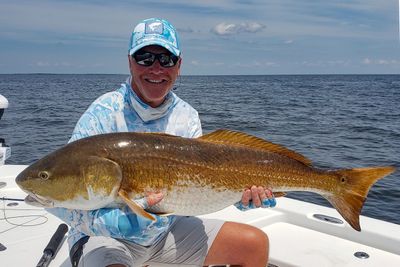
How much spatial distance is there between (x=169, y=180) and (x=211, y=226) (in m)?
1.04

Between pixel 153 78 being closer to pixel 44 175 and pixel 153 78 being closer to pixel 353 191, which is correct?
pixel 44 175

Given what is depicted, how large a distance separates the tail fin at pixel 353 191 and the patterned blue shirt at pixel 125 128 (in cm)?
121

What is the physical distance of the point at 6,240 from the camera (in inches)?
172

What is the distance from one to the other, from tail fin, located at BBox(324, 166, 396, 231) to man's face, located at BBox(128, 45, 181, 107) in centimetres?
135

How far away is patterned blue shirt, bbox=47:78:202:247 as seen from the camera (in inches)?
115

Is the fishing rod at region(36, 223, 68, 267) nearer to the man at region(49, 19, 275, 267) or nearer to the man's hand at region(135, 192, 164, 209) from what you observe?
the man at region(49, 19, 275, 267)

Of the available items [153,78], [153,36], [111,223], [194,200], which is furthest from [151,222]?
[153,36]

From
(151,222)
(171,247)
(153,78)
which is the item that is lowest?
(171,247)

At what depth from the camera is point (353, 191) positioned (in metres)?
3.05

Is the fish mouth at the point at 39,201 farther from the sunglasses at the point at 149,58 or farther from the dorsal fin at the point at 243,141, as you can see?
the sunglasses at the point at 149,58

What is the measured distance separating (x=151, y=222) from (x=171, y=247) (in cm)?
47

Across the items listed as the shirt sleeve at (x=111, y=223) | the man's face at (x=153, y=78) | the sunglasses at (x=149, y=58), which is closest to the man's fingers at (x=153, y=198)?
the shirt sleeve at (x=111, y=223)

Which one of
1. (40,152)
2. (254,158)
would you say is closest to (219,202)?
(254,158)

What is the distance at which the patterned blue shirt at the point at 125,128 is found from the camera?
2.92 meters
